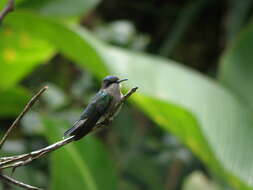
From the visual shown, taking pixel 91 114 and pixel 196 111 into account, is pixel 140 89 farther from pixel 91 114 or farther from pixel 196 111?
pixel 91 114

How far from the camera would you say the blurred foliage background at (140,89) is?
200cm

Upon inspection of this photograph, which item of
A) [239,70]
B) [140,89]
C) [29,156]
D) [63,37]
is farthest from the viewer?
[239,70]

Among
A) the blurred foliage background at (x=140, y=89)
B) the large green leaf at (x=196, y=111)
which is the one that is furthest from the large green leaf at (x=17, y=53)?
the large green leaf at (x=196, y=111)

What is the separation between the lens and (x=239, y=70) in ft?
8.96

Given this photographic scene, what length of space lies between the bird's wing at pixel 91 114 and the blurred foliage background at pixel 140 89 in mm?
1054

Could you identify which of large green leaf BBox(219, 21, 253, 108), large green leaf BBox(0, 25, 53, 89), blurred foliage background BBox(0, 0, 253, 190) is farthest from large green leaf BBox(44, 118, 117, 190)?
large green leaf BBox(219, 21, 253, 108)

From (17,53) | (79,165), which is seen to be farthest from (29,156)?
(17,53)

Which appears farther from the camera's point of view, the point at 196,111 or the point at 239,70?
the point at 239,70

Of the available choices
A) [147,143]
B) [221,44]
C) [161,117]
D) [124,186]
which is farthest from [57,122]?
[221,44]

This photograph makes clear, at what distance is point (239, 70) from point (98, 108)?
218 centimetres

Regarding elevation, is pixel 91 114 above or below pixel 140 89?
below

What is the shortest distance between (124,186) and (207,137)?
133cm

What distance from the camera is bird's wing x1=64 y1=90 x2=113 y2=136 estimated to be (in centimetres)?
59

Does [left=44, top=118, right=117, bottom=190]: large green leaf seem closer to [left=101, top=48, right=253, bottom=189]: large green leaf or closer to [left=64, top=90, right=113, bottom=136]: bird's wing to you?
[left=101, top=48, right=253, bottom=189]: large green leaf
